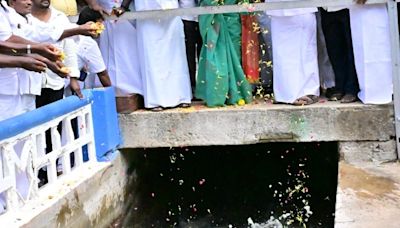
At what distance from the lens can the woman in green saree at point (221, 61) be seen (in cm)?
543

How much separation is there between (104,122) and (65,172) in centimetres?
69

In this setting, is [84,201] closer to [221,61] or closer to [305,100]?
[221,61]

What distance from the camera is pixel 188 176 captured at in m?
6.46

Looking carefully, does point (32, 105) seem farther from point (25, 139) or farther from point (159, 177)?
point (159, 177)

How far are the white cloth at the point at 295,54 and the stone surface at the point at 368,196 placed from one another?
0.69 metres

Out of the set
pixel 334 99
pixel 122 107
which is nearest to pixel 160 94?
pixel 122 107

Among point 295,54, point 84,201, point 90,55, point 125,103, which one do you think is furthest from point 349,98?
point 84,201

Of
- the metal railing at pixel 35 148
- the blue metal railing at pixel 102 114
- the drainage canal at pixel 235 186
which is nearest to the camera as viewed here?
the metal railing at pixel 35 148

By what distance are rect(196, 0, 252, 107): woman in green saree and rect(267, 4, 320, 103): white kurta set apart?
31 cm

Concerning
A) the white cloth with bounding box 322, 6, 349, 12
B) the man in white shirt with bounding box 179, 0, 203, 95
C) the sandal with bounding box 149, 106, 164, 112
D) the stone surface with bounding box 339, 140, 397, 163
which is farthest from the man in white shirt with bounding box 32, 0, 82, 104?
the stone surface with bounding box 339, 140, 397, 163

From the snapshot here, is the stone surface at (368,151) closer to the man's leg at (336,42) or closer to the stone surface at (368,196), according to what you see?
the stone surface at (368,196)

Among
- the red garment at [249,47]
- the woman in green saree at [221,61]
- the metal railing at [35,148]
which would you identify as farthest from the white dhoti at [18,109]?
the red garment at [249,47]

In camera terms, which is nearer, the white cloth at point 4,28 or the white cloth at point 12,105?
the white cloth at point 4,28

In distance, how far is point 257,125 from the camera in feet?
17.7
